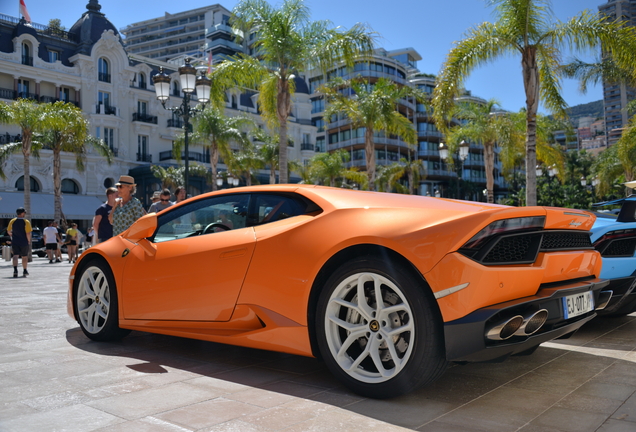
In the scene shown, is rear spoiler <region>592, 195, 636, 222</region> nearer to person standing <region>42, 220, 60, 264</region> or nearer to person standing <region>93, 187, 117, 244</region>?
person standing <region>93, 187, 117, 244</region>

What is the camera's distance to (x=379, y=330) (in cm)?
304

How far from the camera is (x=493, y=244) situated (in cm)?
287

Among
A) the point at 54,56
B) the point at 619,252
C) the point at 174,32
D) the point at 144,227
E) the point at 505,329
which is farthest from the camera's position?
the point at 174,32

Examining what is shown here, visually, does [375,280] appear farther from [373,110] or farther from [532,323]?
[373,110]

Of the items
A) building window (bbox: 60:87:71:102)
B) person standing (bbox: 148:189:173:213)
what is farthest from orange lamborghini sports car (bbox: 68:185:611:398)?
building window (bbox: 60:87:71:102)

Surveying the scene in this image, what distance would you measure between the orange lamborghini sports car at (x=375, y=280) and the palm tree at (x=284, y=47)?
42.9 ft

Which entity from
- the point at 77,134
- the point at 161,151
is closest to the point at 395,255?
the point at 77,134

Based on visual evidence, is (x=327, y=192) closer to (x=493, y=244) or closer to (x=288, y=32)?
(x=493, y=244)

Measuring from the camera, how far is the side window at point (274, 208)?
143 inches

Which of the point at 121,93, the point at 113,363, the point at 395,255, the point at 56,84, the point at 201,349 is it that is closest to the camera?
the point at 395,255

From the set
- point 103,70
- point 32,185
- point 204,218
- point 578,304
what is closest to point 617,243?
point 578,304

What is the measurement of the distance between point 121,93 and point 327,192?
1722 inches

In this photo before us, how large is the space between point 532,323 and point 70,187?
41890mm

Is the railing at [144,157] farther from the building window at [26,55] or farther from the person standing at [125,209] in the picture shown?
the person standing at [125,209]
